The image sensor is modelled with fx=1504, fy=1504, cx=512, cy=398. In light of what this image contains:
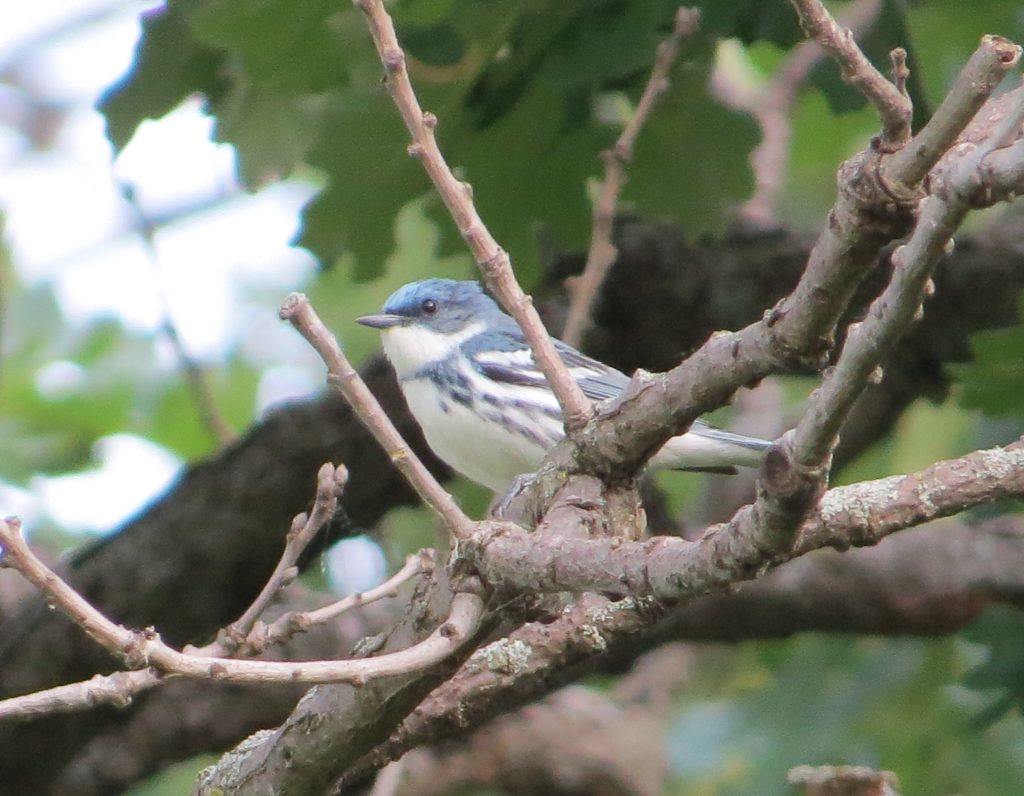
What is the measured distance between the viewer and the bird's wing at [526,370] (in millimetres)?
4227

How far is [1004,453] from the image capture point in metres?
2.11

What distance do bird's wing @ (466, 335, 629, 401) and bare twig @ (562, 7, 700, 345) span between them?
8.3 inches

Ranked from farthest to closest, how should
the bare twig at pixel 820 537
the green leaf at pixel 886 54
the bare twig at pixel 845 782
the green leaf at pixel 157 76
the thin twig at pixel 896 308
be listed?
the green leaf at pixel 157 76 < the green leaf at pixel 886 54 < the bare twig at pixel 845 782 < the bare twig at pixel 820 537 < the thin twig at pixel 896 308

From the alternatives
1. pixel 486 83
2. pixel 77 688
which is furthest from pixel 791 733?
pixel 77 688

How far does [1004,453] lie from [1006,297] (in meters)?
2.92

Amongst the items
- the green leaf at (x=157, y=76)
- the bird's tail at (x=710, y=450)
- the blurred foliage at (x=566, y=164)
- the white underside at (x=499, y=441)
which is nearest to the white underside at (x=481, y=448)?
the white underside at (x=499, y=441)

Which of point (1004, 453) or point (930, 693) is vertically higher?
point (1004, 453)

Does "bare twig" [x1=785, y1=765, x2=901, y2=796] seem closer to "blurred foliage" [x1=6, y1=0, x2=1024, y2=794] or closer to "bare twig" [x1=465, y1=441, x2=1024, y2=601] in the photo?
"bare twig" [x1=465, y1=441, x2=1024, y2=601]

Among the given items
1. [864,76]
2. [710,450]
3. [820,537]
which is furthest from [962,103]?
[710,450]

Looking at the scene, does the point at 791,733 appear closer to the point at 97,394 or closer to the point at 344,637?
the point at 344,637

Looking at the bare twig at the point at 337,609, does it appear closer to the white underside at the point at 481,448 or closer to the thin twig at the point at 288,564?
the thin twig at the point at 288,564

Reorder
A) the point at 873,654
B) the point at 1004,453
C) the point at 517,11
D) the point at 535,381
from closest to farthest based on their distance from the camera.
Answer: the point at 1004,453, the point at 517,11, the point at 535,381, the point at 873,654

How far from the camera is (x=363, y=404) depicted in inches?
87.3

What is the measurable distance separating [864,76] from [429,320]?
3.06 m
